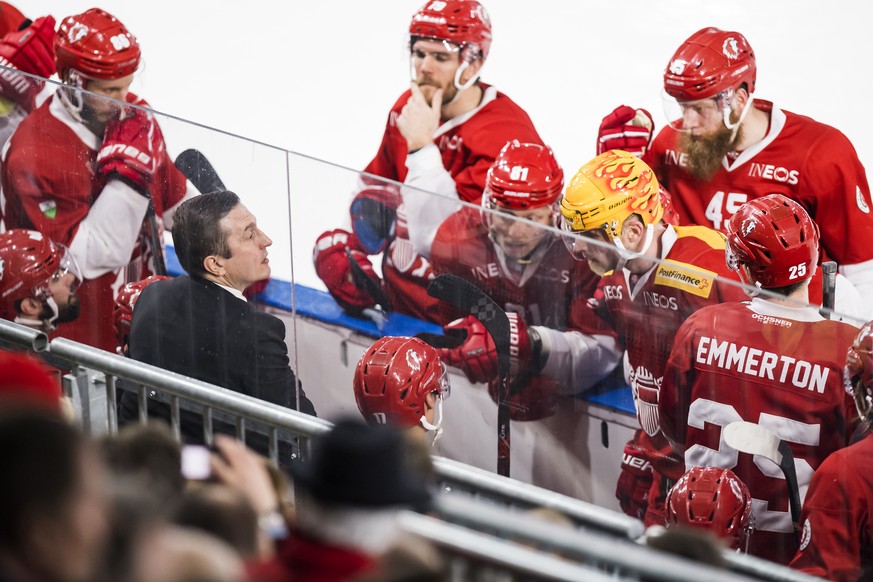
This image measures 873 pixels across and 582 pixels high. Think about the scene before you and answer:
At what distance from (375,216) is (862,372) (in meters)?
1.17

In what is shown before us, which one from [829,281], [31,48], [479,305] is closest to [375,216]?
[479,305]

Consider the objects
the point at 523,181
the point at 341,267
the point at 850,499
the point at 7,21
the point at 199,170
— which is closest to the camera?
the point at 850,499

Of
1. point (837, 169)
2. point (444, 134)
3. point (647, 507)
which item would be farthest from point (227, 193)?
point (837, 169)

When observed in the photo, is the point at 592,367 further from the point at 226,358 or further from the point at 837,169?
the point at 837,169

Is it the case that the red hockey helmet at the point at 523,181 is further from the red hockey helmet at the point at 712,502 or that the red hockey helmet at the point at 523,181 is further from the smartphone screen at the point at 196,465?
the smartphone screen at the point at 196,465

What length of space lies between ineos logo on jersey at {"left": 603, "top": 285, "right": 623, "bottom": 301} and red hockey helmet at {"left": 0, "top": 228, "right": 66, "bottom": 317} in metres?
1.59

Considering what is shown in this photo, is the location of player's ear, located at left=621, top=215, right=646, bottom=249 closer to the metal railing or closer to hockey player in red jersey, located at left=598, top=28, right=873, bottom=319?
hockey player in red jersey, located at left=598, top=28, right=873, bottom=319

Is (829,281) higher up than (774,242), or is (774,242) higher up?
(774,242)

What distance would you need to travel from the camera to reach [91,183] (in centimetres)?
379

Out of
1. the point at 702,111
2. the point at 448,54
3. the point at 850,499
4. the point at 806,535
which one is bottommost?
the point at 806,535

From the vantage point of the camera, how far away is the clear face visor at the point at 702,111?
446cm

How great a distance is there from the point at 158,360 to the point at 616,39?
3.81 m

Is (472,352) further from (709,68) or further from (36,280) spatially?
(709,68)

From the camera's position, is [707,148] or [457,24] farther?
[457,24]
